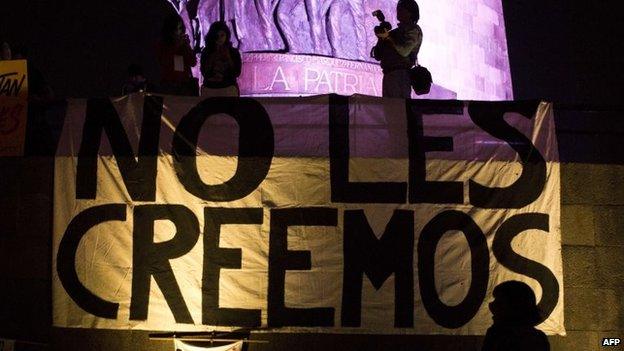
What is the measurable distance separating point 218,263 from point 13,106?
2574 mm

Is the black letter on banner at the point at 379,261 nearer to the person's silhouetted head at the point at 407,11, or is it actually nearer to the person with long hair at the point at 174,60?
the person's silhouetted head at the point at 407,11

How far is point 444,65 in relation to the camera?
60.6 feet

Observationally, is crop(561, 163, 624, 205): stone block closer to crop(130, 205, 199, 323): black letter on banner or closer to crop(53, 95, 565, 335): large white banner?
crop(53, 95, 565, 335): large white banner

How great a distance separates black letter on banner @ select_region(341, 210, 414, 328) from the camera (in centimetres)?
804

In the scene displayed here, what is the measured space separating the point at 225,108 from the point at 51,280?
2212mm

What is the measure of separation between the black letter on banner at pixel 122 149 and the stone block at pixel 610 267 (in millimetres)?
4154

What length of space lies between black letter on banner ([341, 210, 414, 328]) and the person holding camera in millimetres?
1861

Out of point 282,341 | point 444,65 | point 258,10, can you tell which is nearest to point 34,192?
point 282,341

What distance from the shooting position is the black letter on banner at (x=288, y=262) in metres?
8.04

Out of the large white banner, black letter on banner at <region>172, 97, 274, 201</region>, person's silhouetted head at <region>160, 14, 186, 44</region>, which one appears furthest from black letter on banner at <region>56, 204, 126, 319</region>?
person's silhouetted head at <region>160, 14, 186, 44</region>

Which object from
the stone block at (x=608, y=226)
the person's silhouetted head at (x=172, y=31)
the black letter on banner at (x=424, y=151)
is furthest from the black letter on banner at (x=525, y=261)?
the person's silhouetted head at (x=172, y=31)

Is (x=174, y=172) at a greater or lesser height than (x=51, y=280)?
greater

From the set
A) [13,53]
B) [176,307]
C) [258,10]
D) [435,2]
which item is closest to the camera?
[176,307]

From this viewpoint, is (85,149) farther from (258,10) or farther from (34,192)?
(258,10)
